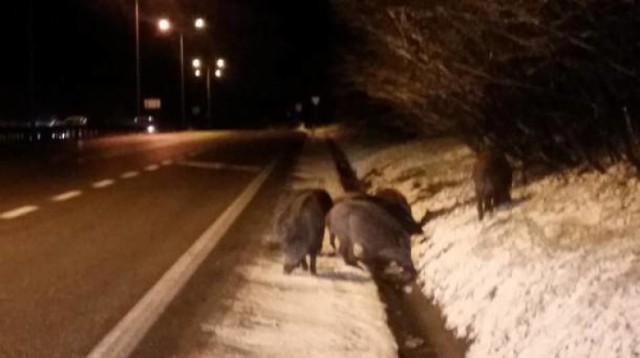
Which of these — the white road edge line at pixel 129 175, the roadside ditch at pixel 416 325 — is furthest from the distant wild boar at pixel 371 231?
the white road edge line at pixel 129 175

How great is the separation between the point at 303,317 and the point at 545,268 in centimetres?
207

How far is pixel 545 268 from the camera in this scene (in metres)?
8.92

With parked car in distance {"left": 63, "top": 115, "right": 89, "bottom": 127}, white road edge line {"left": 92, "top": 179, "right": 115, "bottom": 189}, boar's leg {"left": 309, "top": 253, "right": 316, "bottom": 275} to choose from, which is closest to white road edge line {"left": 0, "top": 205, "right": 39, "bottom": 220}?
white road edge line {"left": 92, "top": 179, "right": 115, "bottom": 189}

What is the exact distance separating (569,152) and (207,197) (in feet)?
28.1

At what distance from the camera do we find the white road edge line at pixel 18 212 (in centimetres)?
1725

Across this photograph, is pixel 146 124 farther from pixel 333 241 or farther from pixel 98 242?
pixel 333 241

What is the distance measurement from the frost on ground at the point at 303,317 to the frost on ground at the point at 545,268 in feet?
2.25

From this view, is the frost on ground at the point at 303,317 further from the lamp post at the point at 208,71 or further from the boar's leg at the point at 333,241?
the lamp post at the point at 208,71

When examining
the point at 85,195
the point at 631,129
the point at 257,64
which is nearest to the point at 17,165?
the point at 85,195

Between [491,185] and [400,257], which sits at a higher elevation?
[491,185]

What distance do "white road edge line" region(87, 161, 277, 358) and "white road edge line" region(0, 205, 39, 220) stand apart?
3.20m

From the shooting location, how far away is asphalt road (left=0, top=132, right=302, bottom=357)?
9211mm

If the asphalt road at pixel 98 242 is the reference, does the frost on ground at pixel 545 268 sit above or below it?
above

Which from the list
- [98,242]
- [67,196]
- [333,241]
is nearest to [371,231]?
[333,241]
